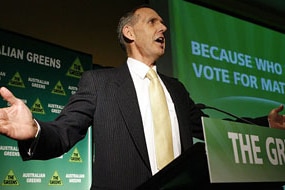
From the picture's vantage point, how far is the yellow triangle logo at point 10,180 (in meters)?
2.01

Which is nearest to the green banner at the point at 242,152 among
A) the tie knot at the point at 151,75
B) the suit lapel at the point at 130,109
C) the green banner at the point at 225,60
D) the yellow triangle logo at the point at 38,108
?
the suit lapel at the point at 130,109

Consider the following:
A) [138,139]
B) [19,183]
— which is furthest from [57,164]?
[138,139]

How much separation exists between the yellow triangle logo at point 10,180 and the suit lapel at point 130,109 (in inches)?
39.8

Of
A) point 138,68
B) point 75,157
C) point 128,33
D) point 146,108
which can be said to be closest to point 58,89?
point 75,157

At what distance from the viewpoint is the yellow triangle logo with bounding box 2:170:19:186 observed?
6.60ft

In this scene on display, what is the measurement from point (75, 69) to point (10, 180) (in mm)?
746

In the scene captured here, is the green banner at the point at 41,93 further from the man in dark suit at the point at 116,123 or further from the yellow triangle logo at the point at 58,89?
the man in dark suit at the point at 116,123

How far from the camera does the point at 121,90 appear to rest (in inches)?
50.2

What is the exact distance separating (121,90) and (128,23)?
365 millimetres

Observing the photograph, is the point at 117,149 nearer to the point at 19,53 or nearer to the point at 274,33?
the point at 19,53

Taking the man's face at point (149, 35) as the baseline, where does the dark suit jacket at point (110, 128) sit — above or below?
below

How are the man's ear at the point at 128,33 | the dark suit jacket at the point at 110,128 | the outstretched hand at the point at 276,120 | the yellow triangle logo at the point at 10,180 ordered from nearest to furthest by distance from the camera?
the dark suit jacket at the point at 110,128, the outstretched hand at the point at 276,120, the man's ear at the point at 128,33, the yellow triangle logo at the point at 10,180

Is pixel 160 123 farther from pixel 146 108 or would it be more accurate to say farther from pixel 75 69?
pixel 75 69

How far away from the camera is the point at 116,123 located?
1.20 meters
